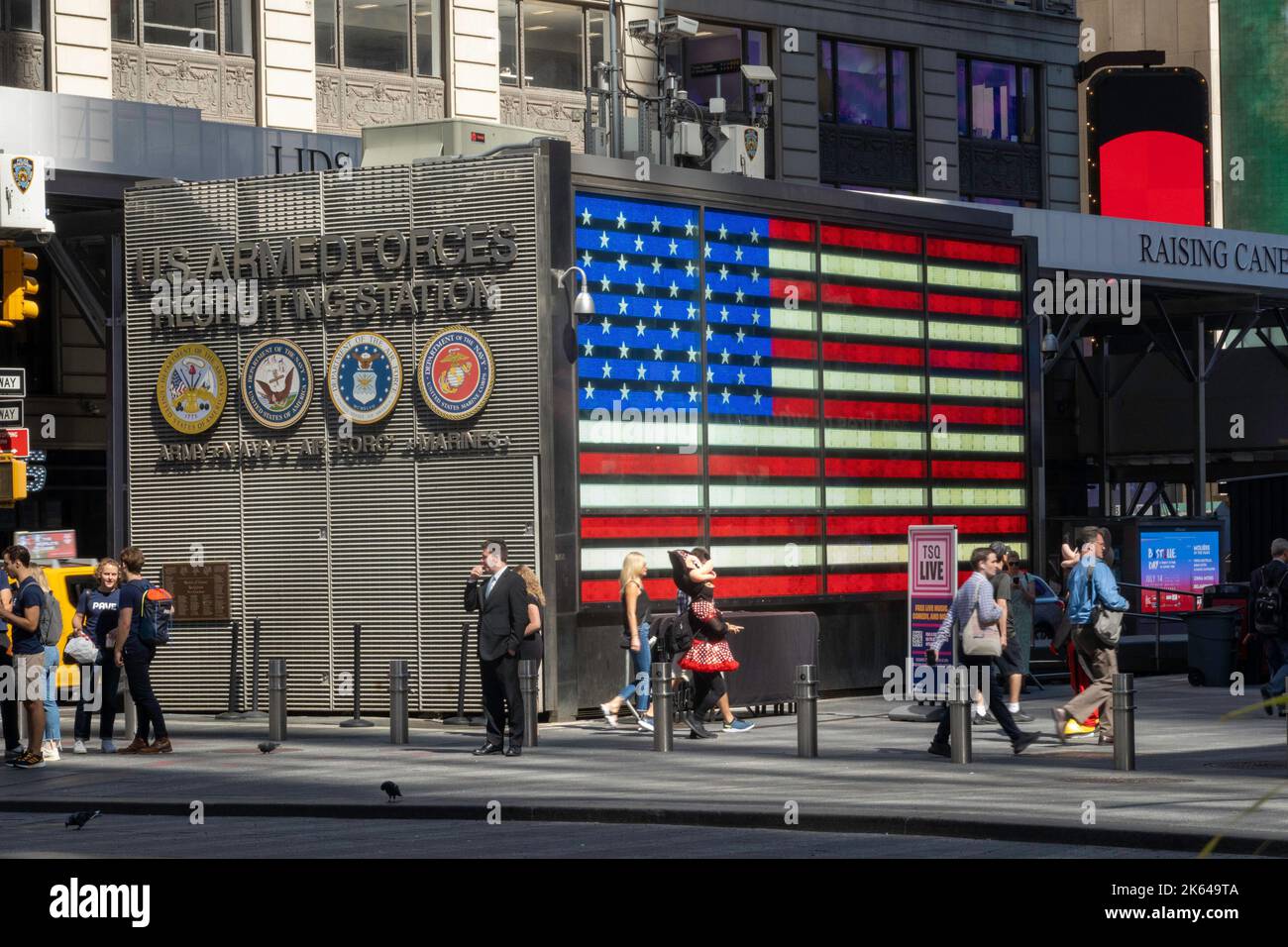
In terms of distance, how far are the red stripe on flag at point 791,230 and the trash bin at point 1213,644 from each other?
7.03 m

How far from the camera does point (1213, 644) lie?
28.6 meters

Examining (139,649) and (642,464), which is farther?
(642,464)

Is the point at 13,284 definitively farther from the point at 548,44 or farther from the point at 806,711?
the point at 548,44

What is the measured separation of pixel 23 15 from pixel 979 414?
51.8ft

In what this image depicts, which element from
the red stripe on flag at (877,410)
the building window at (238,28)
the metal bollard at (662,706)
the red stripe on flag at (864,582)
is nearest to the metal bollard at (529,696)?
the metal bollard at (662,706)

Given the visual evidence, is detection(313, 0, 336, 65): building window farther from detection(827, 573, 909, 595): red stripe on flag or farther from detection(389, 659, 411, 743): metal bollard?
detection(389, 659, 411, 743): metal bollard

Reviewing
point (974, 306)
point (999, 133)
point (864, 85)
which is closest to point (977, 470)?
point (974, 306)

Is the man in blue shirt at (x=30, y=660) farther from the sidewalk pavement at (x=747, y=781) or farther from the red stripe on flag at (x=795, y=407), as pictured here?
the red stripe on flag at (x=795, y=407)

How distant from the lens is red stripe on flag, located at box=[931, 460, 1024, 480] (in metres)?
29.1

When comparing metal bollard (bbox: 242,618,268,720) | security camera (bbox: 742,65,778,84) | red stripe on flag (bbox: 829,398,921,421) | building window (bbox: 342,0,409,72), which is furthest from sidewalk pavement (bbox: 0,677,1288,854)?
building window (bbox: 342,0,409,72)

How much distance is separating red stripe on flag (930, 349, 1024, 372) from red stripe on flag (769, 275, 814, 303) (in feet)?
8.08

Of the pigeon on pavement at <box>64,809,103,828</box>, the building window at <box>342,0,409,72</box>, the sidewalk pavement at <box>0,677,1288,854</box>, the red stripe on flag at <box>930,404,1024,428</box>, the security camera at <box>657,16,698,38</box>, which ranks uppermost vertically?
the building window at <box>342,0,409,72</box>

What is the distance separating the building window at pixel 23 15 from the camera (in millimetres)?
34062
